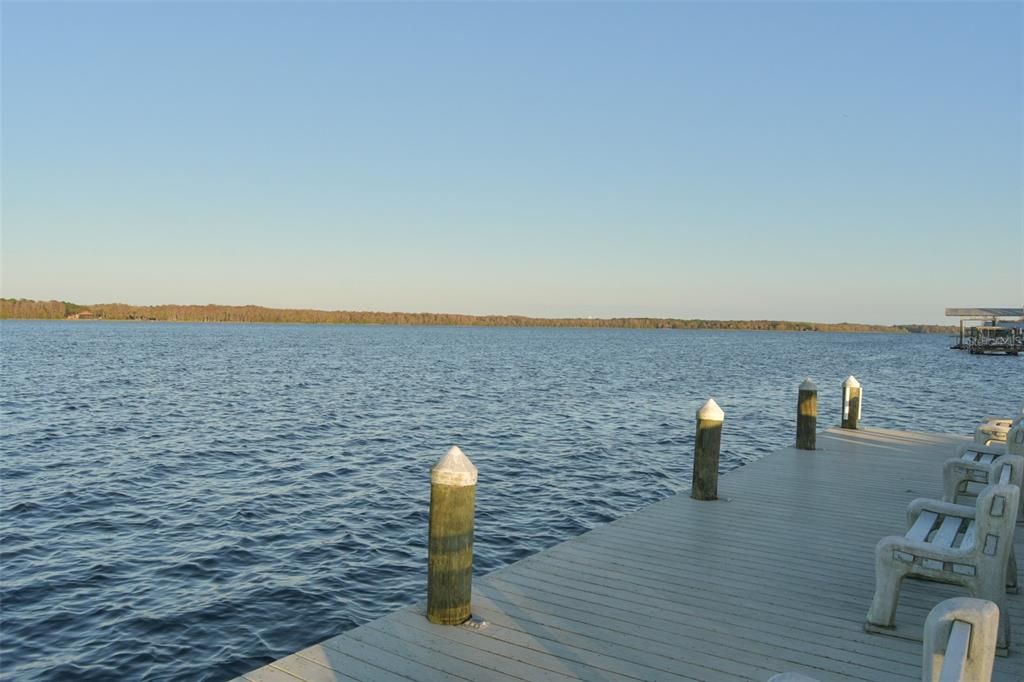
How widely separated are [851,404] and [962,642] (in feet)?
47.1

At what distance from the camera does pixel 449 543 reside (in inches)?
218

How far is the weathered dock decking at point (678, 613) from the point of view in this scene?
190 inches

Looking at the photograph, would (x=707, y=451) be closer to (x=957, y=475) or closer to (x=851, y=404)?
(x=957, y=475)

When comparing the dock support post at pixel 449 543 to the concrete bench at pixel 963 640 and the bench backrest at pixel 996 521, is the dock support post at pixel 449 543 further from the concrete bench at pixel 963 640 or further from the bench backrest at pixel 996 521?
the bench backrest at pixel 996 521

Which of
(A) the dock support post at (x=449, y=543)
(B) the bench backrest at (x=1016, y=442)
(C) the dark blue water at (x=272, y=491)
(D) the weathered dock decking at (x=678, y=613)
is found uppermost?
(B) the bench backrest at (x=1016, y=442)

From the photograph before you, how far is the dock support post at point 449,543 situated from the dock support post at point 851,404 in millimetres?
12577

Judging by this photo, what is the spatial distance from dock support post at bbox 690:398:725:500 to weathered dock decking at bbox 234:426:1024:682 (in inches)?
15.9

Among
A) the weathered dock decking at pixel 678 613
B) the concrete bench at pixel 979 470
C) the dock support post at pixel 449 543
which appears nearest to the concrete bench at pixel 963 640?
the weathered dock decking at pixel 678 613

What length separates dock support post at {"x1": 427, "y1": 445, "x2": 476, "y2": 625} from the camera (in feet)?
18.1

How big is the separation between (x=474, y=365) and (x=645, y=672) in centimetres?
5215

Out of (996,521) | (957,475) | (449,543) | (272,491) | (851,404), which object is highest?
(996,521)

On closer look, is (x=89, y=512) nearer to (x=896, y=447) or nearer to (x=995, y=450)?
(x=995, y=450)

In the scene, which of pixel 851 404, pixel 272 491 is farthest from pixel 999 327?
pixel 272 491

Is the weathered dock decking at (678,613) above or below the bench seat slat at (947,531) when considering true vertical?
below
